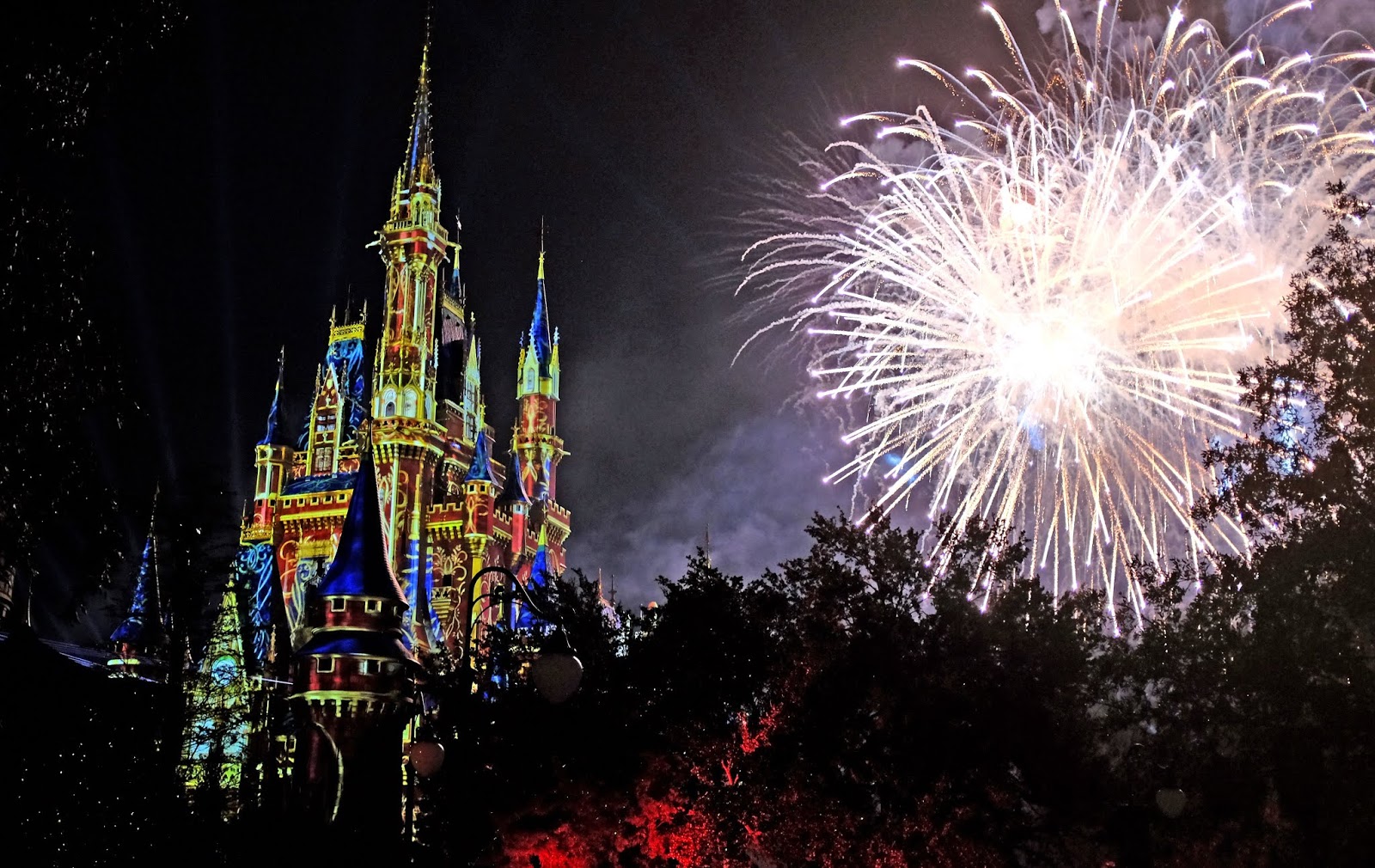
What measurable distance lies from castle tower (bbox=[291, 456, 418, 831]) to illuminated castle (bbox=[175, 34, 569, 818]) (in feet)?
35.3

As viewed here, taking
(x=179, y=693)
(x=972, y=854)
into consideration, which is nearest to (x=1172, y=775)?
(x=972, y=854)

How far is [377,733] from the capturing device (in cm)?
3519

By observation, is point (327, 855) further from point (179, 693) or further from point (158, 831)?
point (158, 831)

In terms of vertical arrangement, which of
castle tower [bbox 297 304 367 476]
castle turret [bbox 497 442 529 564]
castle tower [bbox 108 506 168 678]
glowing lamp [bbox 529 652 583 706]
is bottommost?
glowing lamp [bbox 529 652 583 706]

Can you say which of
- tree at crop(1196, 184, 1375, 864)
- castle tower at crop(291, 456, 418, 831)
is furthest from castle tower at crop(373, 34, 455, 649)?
tree at crop(1196, 184, 1375, 864)

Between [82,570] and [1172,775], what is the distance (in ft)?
79.6

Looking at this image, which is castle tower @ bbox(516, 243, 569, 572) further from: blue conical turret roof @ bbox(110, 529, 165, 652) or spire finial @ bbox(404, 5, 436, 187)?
blue conical turret roof @ bbox(110, 529, 165, 652)

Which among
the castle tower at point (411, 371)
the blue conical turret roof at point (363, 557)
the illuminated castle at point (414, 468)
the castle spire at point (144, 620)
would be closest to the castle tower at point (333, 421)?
the illuminated castle at point (414, 468)

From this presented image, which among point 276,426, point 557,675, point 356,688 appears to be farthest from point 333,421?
point 557,675

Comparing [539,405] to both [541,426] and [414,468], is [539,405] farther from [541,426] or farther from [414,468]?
[414,468]

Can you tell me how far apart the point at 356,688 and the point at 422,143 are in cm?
4765

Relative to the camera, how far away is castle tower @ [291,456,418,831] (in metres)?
33.8

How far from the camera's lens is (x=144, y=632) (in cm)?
5203

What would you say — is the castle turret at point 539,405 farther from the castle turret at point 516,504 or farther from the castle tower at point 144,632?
the castle tower at point 144,632
